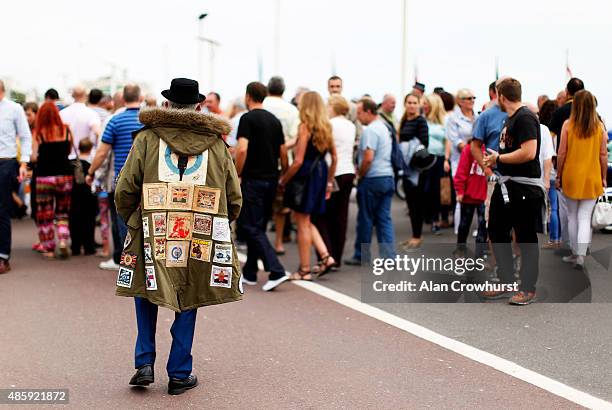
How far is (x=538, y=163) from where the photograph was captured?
8547 millimetres

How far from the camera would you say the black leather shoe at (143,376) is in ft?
19.2

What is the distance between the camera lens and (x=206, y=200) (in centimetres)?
588

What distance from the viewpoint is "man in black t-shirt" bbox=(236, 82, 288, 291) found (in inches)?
373

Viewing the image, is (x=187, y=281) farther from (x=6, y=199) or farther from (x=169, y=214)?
(x=6, y=199)

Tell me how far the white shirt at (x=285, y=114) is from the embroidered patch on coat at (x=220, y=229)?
5579mm

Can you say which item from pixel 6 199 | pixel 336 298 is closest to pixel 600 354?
pixel 336 298

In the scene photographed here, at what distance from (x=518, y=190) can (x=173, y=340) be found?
12.9 ft

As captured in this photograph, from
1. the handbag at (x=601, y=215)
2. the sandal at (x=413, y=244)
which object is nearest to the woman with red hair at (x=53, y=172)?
the sandal at (x=413, y=244)

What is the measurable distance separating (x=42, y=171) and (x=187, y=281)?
610 centimetres

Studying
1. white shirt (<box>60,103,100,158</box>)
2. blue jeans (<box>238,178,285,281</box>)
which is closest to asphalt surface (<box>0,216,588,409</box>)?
blue jeans (<box>238,178,285,281</box>)

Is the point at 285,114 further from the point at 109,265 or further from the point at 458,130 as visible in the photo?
the point at 109,265

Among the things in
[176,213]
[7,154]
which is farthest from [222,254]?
[7,154]

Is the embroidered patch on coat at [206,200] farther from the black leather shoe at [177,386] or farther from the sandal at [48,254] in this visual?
the sandal at [48,254]

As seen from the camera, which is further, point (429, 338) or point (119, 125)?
point (119, 125)
